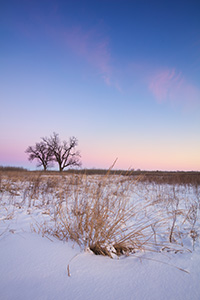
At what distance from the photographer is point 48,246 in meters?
1.88

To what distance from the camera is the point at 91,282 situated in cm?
136

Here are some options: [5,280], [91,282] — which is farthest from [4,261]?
[91,282]

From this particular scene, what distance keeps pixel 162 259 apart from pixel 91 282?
2.93 ft

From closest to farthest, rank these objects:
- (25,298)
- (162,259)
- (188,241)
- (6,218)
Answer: (25,298)
(162,259)
(188,241)
(6,218)

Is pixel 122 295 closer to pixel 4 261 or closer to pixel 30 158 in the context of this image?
pixel 4 261

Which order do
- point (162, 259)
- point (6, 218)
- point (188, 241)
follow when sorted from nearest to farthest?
1. point (162, 259)
2. point (188, 241)
3. point (6, 218)

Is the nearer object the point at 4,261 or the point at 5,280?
the point at 5,280

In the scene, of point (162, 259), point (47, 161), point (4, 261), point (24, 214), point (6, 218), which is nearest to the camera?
point (4, 261)

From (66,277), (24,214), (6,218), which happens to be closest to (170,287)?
(66,277)

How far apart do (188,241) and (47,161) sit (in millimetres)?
42428

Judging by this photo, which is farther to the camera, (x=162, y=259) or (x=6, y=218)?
(x=6, y=218)

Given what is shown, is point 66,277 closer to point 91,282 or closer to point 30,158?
point 91,282

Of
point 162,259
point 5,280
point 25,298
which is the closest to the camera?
point 25,298

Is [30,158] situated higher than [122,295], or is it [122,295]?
[30,158]
